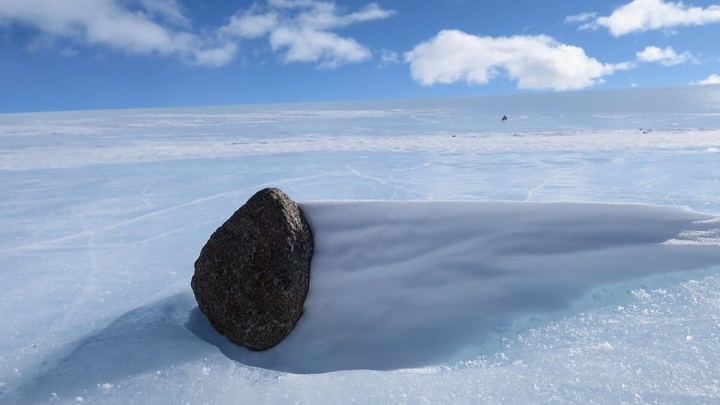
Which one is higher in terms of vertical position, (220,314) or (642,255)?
(642,255)

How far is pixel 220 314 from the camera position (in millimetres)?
2672

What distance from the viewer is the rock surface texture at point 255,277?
2621 mm

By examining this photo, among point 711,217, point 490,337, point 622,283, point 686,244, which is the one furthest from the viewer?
point 711,217

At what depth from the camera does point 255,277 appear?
2633 millimetres

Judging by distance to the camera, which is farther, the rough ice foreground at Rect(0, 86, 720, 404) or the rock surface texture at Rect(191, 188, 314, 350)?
the rock surface texture at Rect(191, 188, 314, 350)

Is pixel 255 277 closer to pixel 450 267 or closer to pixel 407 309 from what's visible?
pixel 407 309

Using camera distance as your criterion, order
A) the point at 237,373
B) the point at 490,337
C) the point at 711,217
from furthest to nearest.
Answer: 1. the point at 711,217
2. the point at 490,337
3. the point at 237,373

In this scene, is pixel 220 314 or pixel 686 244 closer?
pixel 220 314

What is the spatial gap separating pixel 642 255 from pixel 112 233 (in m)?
4.08

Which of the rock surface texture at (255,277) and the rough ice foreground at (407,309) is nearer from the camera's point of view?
the rough ice foreground at (407,309)

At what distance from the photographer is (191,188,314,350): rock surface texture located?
2621 millimetres

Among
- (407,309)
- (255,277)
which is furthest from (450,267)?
(255,277)

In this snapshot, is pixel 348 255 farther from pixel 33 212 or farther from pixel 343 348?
pixel 33 212

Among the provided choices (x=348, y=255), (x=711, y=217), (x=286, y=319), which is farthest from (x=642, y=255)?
(x=286, y=319)
